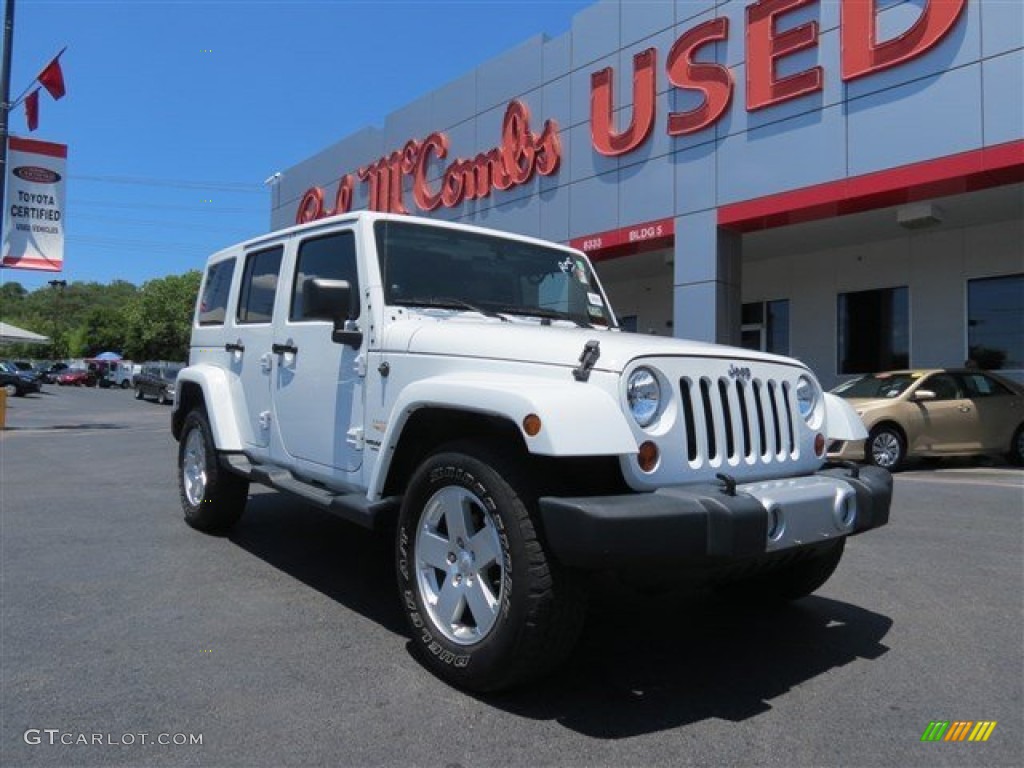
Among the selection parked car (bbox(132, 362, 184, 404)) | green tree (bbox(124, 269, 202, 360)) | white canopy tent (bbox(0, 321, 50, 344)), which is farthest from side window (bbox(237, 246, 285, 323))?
green tree (bbox(124, 269, 202, 360))

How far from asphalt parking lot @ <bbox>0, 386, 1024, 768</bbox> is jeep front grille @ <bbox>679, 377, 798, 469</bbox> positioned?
3.14 ft

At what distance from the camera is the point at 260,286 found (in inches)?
212

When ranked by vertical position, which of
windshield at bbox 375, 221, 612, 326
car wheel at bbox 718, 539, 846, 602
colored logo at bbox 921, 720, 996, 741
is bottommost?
colored logo at bbox 921, 720, 996, 741

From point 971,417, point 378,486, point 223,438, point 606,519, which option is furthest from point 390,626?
point 971,417

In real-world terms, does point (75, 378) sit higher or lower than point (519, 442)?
higher

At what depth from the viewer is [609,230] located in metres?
16.0

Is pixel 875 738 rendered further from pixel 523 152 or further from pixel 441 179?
pixel 441 179

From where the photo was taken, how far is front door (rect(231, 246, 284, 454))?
5.08 metres

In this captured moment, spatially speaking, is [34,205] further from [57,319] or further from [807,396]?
[57,319]

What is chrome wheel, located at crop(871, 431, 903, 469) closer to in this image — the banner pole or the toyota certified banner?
the toyota certified banner

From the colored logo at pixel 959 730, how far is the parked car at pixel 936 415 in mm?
7699

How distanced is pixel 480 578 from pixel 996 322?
1444 cm

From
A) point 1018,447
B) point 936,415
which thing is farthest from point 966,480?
point 1018,447

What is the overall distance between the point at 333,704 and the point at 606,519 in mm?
1332
